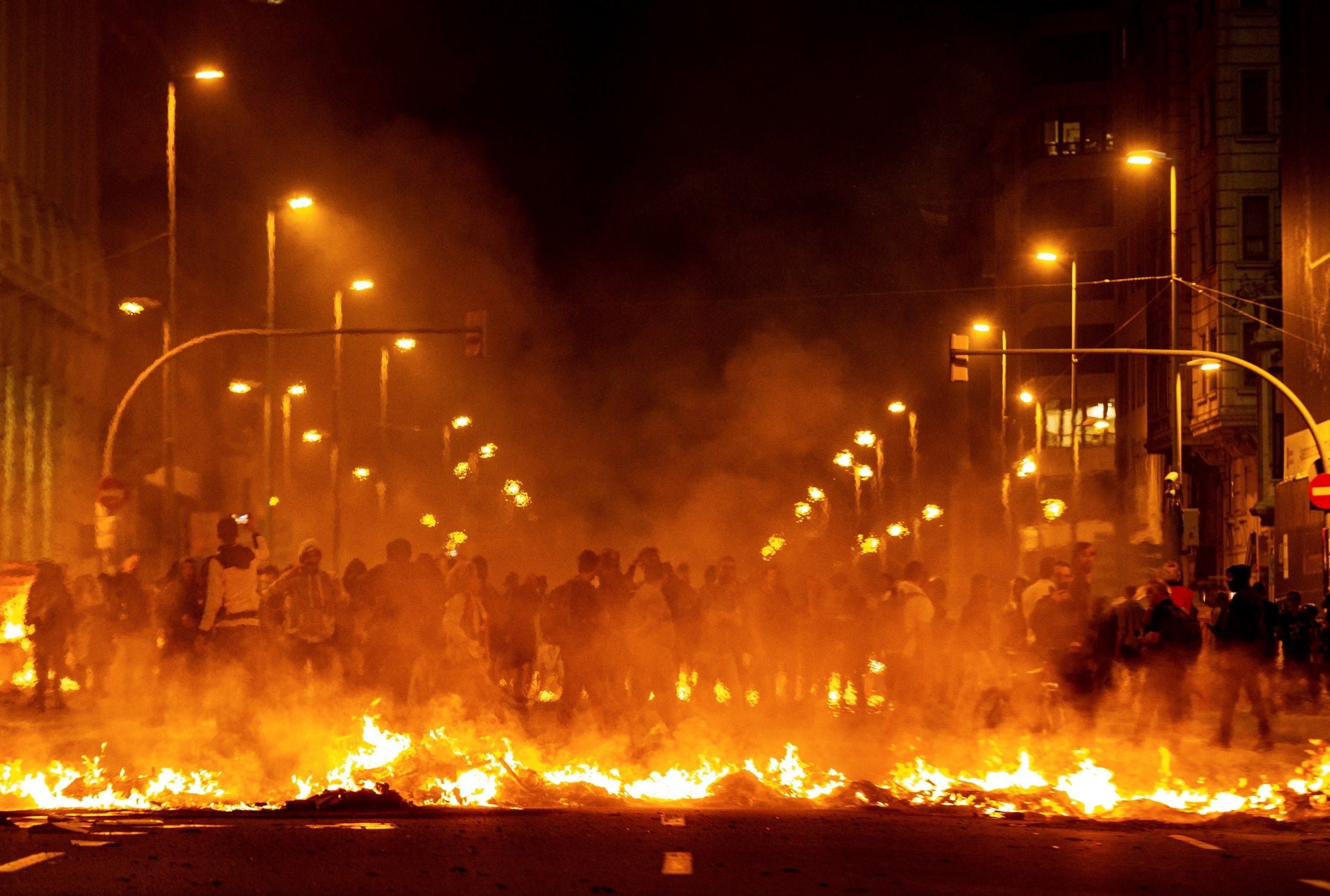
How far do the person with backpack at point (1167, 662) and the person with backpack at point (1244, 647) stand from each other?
0.86 meters

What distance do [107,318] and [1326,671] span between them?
1198 inches

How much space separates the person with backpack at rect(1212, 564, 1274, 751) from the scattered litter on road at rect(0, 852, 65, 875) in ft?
30.8

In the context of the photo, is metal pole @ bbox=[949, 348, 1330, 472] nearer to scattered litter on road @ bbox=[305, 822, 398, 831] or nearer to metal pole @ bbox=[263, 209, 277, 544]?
metal pole @ bbox=[263, 209, 277, 544]

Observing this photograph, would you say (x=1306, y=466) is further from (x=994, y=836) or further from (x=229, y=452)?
(x=229, y=452)

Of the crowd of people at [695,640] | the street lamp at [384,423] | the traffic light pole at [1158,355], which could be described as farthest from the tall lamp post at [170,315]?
the traffic light pole at [1158,355]

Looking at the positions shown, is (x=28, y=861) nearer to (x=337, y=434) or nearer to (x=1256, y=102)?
(x=337, y=434)

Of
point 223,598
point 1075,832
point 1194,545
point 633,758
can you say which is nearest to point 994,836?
point 1075,832

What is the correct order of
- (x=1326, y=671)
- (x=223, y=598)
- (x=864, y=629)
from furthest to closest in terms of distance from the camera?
(x=1326, y=671) < (x=864, y=629) < (x=223, y=598)

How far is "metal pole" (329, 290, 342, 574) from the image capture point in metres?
34.6

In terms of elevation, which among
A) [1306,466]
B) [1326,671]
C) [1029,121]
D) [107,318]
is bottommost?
[1326,671]

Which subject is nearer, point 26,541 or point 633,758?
point 633,758

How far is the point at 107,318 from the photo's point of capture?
139 feet

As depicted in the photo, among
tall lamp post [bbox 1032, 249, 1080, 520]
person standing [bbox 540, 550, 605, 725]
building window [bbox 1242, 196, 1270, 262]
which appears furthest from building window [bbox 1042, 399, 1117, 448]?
person standing [bbox 540, 550, 605, 725]

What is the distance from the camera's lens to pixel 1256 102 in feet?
150
